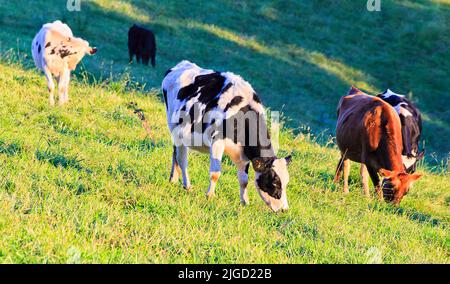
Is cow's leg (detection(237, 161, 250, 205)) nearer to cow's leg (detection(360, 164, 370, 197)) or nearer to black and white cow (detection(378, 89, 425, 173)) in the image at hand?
cow's leg (detection(360, 164, 370, 197))

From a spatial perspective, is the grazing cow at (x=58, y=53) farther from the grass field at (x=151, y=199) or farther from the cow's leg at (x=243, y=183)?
the cow's leg at (x=243, y=183)

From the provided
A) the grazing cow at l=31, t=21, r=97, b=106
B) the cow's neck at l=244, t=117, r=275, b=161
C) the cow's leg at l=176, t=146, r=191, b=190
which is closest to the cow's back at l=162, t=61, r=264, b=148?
the cow's neck at l=244, t=117, r=275, b=161

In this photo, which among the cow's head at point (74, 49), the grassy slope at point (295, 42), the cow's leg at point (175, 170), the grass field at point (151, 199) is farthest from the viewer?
the grassy slope at point (295, 42)

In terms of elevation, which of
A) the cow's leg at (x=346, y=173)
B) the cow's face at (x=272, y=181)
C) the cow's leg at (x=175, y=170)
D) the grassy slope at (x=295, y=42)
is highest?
the cow's face at (x=272, y=181)

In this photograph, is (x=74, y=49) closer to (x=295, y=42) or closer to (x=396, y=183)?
(x=396, y=183)

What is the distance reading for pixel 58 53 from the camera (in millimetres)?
12094

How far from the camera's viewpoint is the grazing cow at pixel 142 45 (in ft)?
74.7

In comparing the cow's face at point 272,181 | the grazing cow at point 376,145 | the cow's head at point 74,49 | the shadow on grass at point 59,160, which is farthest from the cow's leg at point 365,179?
the cow's head at point 74,49

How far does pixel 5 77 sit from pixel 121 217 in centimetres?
750

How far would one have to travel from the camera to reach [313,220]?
686cm

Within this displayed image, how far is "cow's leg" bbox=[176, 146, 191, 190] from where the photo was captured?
25.0ft

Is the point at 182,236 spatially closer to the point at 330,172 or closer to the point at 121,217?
the point at 121,217

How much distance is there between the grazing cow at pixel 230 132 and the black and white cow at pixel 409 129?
3.54 meters

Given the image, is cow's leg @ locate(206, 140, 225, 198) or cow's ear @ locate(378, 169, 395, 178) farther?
cow's ear @ locate(378, 169, 395, 178)
